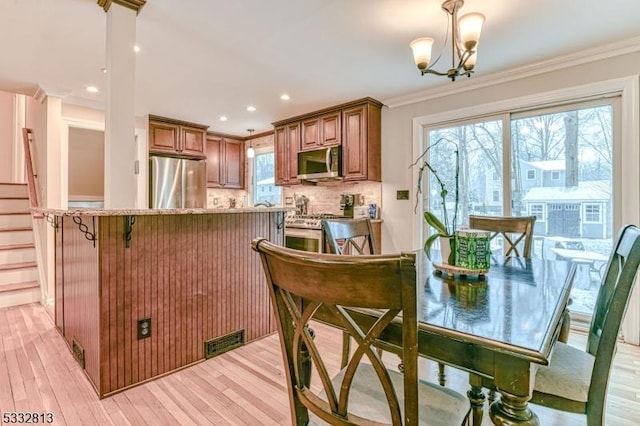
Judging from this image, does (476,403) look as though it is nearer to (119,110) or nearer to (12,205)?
(119,110)

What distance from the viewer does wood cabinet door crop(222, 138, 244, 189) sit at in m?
5.71

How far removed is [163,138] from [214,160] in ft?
3.21

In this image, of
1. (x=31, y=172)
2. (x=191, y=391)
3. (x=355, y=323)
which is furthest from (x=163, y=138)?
(x=355, y=323)

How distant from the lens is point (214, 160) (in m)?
5.56

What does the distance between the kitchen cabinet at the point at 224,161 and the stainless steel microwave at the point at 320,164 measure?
1.82 metres

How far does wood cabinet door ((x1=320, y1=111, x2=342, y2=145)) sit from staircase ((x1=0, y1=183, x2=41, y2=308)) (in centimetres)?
378

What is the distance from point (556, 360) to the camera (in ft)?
4.13

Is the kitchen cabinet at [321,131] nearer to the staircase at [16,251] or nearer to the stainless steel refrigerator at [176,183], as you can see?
the stainless steel refrigerator at [176,183]

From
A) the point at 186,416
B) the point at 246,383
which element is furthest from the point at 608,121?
the point at 186,416

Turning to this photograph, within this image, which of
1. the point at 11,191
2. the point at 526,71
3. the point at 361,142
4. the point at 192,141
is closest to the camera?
the point at 526,71

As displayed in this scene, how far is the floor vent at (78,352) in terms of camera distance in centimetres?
212

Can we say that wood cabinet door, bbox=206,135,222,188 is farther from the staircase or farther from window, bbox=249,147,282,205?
the staircase

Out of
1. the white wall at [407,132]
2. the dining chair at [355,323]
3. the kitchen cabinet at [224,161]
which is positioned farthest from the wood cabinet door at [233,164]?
the dining chair at [355,323]

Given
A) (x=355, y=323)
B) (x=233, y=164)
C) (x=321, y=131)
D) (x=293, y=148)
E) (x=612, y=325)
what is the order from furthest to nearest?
(x=233, y=164), (x=293, y=148), (x=321, y=131), (x=612, y=325), (x=355, y=323)
